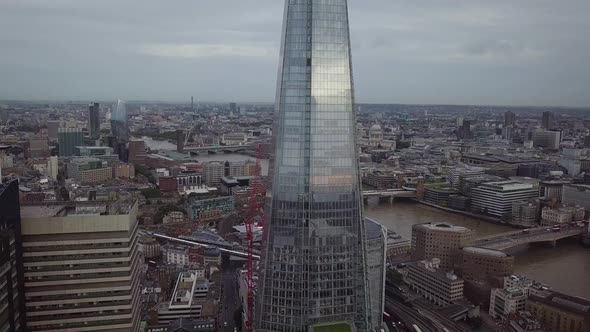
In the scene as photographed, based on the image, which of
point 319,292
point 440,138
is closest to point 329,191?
point 319,292

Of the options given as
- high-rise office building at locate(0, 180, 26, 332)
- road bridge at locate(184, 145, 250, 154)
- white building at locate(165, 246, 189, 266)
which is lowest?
white building at locate(165, 246, 189, 266)

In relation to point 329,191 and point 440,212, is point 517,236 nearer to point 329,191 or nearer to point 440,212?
point 440,212

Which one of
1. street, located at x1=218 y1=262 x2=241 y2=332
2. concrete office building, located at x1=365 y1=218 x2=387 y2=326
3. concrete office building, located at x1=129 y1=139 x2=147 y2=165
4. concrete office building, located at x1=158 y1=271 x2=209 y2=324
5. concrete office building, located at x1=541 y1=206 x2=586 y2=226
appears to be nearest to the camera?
concrete office building, located at x1=365 y1=218 x2=387 y2=326

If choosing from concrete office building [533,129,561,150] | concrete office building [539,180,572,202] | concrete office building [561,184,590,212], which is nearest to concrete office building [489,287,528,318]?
concrete office building [561,184,590,212]

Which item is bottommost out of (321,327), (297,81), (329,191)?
(321,327)

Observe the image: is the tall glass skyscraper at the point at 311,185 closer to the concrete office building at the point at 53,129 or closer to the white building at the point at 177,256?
the white building at the point at 177,256

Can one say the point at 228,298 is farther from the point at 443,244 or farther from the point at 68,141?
the point at 68,141

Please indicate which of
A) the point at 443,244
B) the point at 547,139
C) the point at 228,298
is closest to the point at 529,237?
the point at 443,244

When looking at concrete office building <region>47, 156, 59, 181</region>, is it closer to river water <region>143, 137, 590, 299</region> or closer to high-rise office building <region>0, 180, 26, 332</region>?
river water <region>143, 137, 590, 299</region>
